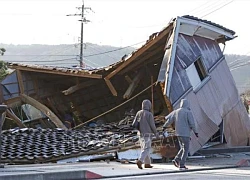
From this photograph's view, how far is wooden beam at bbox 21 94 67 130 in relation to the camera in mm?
26641

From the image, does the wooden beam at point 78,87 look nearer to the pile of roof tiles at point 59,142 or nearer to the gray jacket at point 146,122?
the pile of roof tiles at point 59,142

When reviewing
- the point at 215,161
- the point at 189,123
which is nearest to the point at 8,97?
the point at 215,161

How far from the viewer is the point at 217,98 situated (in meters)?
23.0

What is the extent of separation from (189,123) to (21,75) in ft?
47.6

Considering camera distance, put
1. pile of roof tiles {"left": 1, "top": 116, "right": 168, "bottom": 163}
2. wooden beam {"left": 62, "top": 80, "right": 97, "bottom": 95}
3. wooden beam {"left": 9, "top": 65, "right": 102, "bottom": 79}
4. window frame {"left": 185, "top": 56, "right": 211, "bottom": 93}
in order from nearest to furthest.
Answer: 1. pile of roof tiles {"left": 1, "top": 116, "right": 168, "bottom": 163}
2. window frame {"left": 185, "top": 56, "right": 211, "bottom": 93}
3. wooden beam {"left": 9, "top": 65, "right": 102, "bottom": 79}
4. wooden beam {"left": 62, "top": 80, "right": 97, "bottom": 95}

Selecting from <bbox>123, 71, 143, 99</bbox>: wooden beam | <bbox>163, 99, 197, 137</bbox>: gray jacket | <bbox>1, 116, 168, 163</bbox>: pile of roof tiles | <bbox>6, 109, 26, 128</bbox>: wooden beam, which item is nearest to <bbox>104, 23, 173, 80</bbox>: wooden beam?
<bbox>123, 71, 143, 99</bbox>: wooden beam

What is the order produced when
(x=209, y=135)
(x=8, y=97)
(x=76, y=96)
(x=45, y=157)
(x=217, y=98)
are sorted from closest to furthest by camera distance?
(x=45, y=157) < (x=209, y=135) < (x=217, y=98) < (x=8, y=97) < (x=76, y=96)

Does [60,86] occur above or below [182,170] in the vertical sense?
above

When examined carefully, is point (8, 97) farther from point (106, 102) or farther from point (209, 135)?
point (209, 135)

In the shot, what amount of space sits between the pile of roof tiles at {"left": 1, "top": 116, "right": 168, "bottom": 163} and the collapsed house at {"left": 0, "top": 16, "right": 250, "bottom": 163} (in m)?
2.05

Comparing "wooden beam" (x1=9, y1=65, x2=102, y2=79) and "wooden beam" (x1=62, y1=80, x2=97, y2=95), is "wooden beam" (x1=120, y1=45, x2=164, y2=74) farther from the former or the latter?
"wooden beam" (x1=62, y1=80, x2=97, y2=95)

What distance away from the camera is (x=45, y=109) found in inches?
1070

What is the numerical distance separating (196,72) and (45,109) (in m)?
7.74

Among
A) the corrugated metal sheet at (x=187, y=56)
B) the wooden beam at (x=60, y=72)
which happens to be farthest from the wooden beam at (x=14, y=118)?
the corrugated metal sheet at (x=187, y=56)
